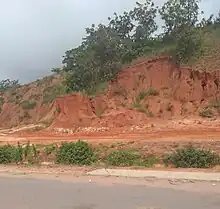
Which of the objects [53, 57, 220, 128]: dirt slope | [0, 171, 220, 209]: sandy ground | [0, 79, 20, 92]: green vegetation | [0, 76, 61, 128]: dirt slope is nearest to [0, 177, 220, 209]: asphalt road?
[0, 171, 220, 209]: sandy ground

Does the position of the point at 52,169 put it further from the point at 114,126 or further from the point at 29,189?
the point at 114,126

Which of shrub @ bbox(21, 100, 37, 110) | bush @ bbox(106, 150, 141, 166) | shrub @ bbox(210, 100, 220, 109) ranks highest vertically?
shrub @ bbox(21, 100, 37, 110)

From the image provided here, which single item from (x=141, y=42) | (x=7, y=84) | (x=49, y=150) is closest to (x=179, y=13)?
(x=141, y=42)

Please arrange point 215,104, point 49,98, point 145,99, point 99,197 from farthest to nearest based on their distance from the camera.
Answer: point 49,98 < point 145,99 < point 215,104 < point 99,197

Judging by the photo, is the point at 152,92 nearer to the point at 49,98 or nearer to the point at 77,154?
the point at 77,154

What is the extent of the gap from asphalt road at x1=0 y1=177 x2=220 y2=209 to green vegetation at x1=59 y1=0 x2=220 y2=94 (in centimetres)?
1852

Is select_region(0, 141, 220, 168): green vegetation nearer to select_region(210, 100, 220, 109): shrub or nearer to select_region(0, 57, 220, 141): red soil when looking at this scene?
select_region(0, 57, 220, 141): red soil

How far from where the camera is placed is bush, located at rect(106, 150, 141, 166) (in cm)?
1623

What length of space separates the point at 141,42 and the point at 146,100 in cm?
858

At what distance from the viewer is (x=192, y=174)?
1309 cm

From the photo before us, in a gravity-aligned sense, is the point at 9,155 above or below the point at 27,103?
below

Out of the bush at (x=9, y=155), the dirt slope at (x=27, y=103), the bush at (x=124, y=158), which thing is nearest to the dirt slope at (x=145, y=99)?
the bush at (x=9, y=155)

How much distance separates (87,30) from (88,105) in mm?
9920

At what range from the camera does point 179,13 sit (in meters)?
31.6
